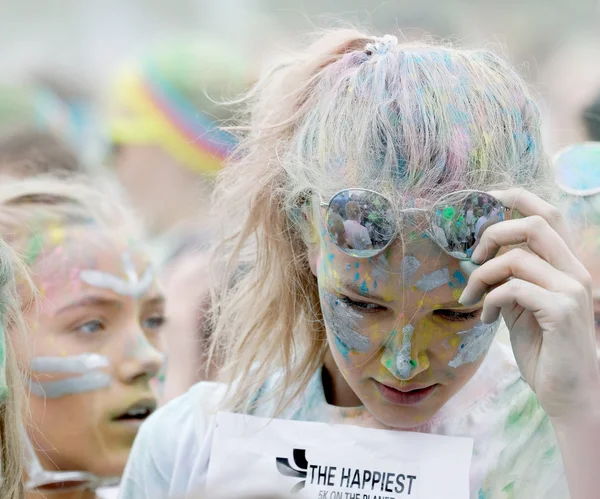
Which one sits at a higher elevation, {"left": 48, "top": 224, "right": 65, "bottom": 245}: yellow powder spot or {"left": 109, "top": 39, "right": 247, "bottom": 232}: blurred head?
{"left": 109, "top": 39, "right": 247, "bottom": 232}: blurred head

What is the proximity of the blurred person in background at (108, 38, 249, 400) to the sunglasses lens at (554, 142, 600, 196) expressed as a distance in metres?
1.41

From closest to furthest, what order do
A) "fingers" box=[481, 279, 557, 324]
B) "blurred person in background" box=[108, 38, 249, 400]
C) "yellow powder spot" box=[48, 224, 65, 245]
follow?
"fingers" box=[481, 279, 557, 324]
"yellow powder spot" box=[48, 224, 65, 245]
"blurred person in background" box=[108, 38, 249, 400]

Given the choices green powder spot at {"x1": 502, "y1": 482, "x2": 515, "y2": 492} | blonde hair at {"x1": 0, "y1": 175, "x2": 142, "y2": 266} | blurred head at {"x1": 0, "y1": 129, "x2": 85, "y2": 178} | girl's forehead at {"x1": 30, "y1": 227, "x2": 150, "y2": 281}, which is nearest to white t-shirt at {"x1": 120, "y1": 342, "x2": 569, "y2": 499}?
green powder spot at {"x1": 502, "y1": 482, "x2": 515, "y2": 492}

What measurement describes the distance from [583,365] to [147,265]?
135 centimetres

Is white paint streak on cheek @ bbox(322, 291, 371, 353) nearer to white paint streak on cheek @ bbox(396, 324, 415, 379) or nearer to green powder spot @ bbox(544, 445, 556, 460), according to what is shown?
white paint streak on cheek @ bbox(396, 324, 415, 379)

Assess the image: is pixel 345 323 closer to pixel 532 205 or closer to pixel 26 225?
pixel 532 205

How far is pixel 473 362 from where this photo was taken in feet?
5.08

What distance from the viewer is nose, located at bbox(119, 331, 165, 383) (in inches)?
87.0

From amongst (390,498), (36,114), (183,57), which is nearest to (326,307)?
(390,498)

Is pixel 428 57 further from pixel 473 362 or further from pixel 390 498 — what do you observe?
pixel 390 498

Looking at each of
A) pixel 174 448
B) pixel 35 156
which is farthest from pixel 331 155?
pixel 35 156

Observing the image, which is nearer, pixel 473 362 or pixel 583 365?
pixel 583 365

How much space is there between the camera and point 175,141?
361cm

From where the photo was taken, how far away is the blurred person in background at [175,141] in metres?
3.16
